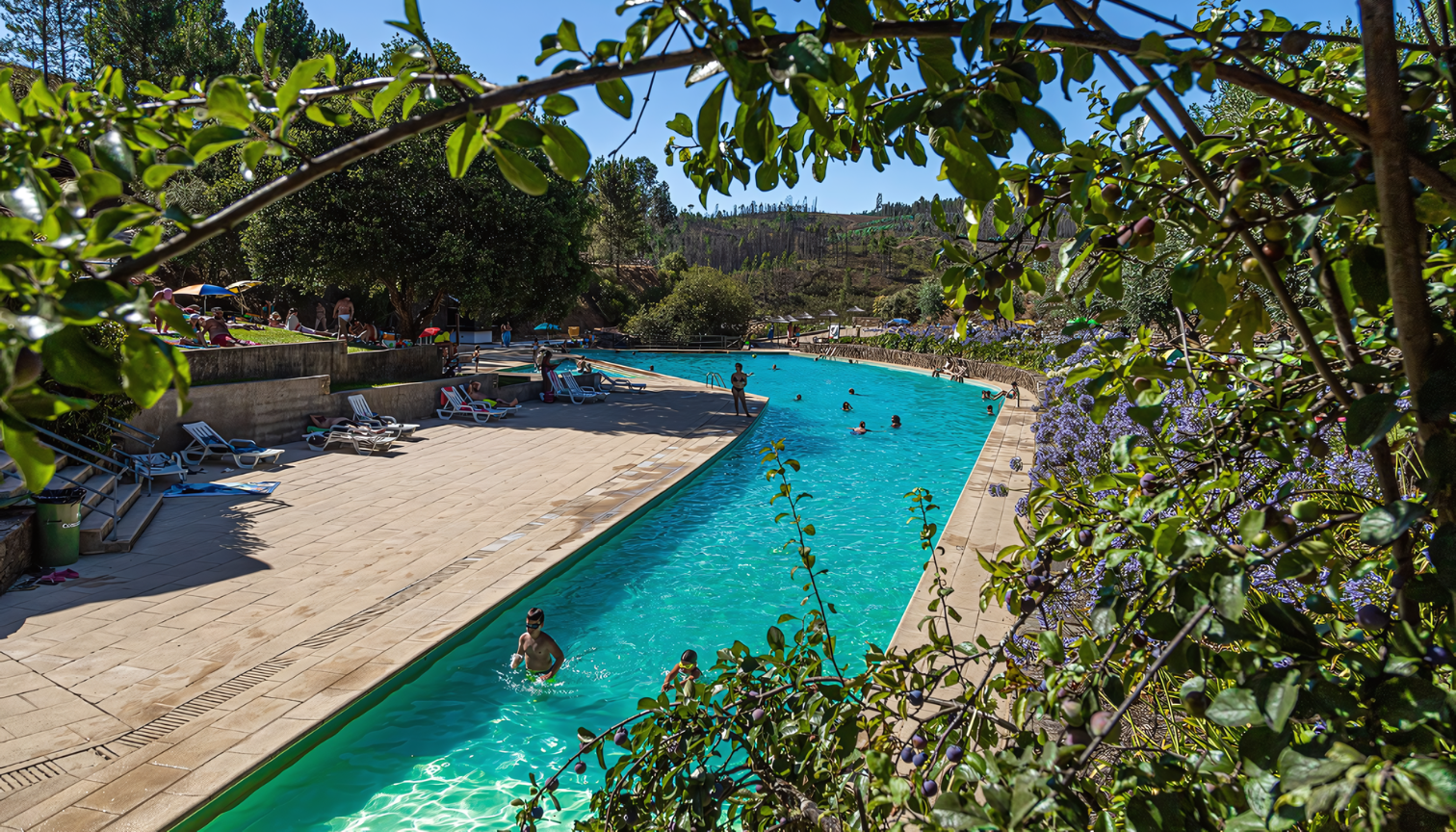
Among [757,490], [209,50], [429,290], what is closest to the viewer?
[757,490]

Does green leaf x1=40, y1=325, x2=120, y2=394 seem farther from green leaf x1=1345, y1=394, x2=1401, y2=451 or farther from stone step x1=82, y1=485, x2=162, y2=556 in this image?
stone step x1=82, y1=485, x2=162, y2=556

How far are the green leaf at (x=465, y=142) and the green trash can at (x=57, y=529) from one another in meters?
8.96

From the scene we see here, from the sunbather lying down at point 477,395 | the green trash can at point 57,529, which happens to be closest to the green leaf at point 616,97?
the green trash can at point 57,529

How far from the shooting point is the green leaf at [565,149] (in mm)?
1070

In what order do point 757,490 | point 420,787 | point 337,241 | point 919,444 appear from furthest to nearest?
point 337,241
point 919,444
point 757,490
point 420,787

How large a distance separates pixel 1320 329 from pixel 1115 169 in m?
0.53

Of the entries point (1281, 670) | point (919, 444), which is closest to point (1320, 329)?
point (1281, 670)

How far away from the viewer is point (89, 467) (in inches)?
383

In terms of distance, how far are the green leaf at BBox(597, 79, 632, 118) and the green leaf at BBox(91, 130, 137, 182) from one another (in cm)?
59

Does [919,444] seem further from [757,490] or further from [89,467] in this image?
[89,467]

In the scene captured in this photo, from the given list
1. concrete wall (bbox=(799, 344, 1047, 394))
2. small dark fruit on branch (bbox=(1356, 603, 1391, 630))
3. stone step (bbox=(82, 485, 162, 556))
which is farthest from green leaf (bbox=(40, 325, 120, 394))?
concrete wall (bbox=(799, 344, 1047, 394))

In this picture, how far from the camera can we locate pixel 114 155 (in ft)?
2.97

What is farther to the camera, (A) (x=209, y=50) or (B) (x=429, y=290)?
(A) (x=209, y=50)

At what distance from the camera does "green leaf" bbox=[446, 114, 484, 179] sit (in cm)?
103
